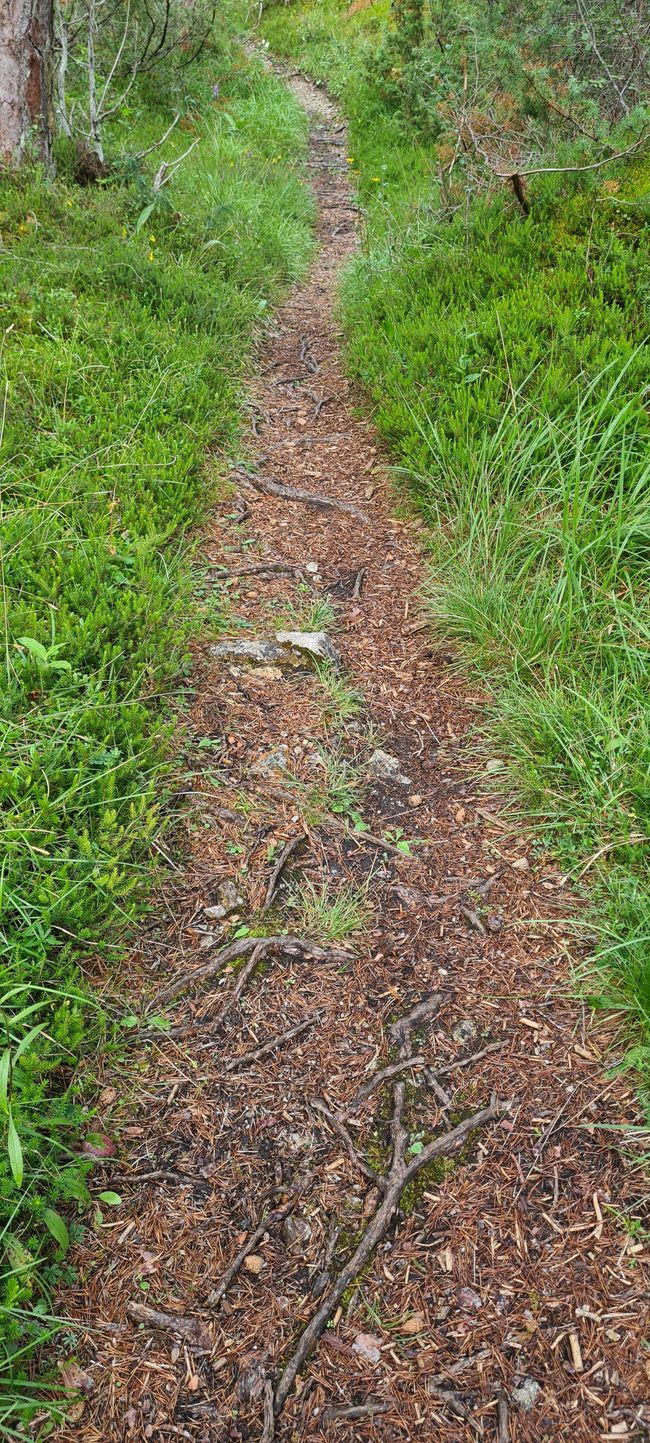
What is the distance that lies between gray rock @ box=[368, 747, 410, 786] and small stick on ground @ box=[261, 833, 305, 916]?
0.50 m

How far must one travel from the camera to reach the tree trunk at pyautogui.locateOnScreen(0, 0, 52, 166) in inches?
230

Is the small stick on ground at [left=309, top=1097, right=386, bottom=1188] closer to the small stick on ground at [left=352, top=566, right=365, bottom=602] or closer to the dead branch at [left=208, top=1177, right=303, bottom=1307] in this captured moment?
the dead branch at [left=208, top=1177, right=303, bottom=1307]

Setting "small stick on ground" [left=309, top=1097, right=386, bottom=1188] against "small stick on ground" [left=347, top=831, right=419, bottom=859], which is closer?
"small stick on ground" [left=309, top=1097, right=386, bottom=1188]

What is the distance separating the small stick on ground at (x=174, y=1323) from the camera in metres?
1.94

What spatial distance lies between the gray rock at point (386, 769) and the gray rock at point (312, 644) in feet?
2.11

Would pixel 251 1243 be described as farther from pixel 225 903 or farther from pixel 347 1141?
pixel 225 903

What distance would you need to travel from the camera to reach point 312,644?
395 cm

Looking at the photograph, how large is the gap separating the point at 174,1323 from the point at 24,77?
7.98 meters

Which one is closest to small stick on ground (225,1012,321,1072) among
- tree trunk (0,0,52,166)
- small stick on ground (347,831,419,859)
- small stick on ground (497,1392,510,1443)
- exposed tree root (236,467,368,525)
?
small stick on ground (347,831,419,859)

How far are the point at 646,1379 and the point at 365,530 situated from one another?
4.21 meters

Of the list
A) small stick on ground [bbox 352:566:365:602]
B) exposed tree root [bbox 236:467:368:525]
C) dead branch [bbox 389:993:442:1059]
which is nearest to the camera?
dead branch [bbox 389:993:442:1059]

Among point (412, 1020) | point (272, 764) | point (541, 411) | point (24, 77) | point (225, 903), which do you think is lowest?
point (412, 1020)

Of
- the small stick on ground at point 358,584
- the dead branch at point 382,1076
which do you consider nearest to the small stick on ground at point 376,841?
the dead branch at point 382,1076

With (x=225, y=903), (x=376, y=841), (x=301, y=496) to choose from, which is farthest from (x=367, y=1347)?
(x=301, y=496)
